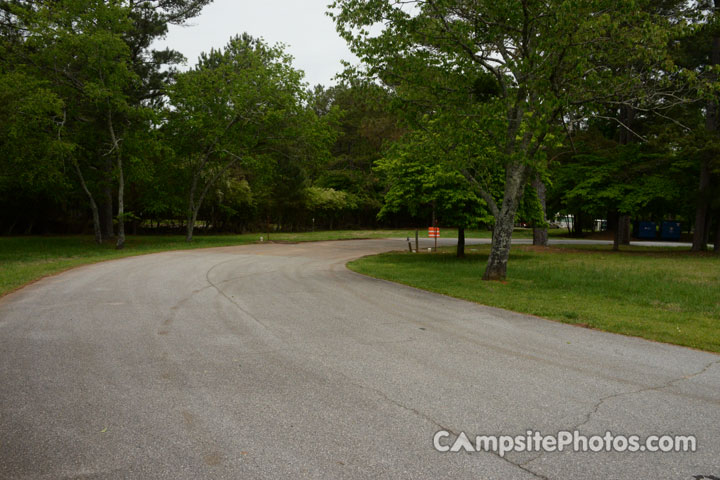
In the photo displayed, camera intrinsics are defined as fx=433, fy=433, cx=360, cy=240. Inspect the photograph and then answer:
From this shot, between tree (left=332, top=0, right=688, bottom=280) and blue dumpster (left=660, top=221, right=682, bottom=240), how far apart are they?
36.2 metres

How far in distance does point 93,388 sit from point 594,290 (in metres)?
10.6

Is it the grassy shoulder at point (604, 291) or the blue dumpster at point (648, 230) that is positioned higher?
the blue dumpster at point (648, 230)

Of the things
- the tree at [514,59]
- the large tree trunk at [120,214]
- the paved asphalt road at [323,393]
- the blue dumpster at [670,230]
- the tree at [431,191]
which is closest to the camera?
the paved asphalt road at [323,393]

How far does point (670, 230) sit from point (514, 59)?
1518 inches

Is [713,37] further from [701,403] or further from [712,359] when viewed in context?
[701,403]

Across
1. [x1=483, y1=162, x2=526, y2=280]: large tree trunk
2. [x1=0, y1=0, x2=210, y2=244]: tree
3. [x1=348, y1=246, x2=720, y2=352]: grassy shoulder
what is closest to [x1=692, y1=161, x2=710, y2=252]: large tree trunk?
[x1=348, y1=246, x2=720, y2=352]: grassy shoulder

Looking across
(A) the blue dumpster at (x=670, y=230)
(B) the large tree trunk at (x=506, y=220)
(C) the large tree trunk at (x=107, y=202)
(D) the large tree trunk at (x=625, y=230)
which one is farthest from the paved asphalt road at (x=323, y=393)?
(A) the blue dumpster at (x=670, y=230)

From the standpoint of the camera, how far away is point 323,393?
4227mm

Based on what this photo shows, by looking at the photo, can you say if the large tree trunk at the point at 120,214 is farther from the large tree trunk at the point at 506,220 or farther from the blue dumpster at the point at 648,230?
the blue dumpster at the point at 648,230

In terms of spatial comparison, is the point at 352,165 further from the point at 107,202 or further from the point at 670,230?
the point at 670,230

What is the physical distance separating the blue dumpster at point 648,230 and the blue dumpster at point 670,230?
2.35ft

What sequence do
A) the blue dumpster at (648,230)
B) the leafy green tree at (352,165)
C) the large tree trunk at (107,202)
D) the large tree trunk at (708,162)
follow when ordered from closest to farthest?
the large tree trunk at (708,162), the large tree trunk at (107,202), the blue dumpster at (648,230), the leafy green tree at (352,165)

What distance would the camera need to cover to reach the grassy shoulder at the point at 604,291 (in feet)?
23.7

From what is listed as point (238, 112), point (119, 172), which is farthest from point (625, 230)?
point (119, 172)
